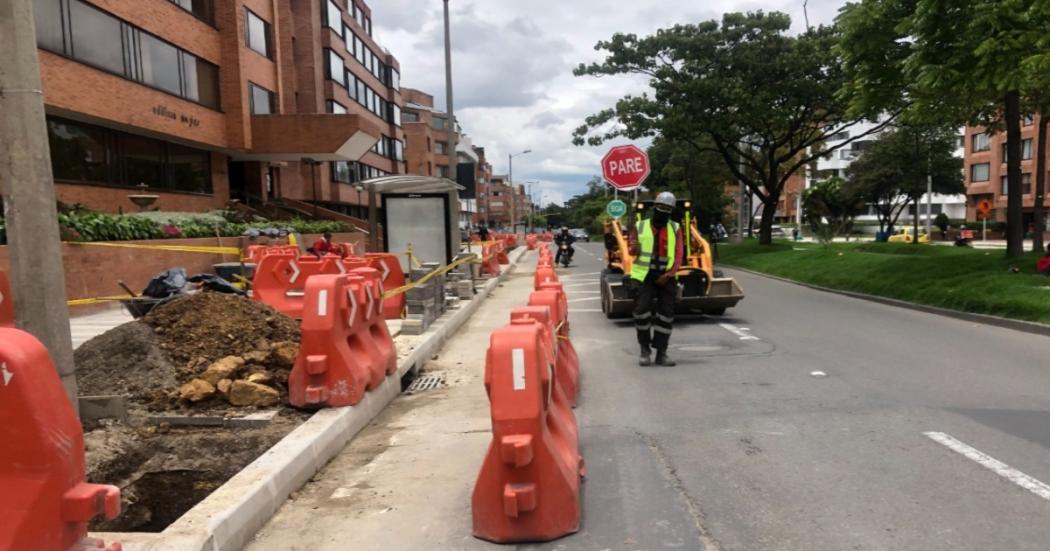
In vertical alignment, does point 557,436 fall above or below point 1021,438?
above

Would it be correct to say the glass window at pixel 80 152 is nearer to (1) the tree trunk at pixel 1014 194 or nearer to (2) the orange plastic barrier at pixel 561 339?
(2) the orange plastic barrier at pixel 561 339

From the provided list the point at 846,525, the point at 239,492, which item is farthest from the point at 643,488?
the point at 239,492

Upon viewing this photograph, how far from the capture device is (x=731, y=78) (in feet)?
86.8

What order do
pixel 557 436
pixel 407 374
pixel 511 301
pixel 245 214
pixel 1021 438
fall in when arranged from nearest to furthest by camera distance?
1. pixel 557 436
2. pixel 1021 438
3. pixel 407 374
4. pixel 511 301
5. pixel 245 214

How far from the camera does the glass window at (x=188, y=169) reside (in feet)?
75.5

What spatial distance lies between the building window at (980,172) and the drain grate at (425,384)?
66.7 meters

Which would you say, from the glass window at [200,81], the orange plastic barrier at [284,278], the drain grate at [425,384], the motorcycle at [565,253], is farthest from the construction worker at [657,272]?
the motorcycle at [565,253]

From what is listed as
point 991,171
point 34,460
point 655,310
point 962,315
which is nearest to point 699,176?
point 962,315

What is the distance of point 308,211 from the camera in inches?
1303

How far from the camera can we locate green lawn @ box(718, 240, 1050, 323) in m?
11.7

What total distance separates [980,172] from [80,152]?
222ft

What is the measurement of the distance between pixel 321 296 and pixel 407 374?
2.50 metres

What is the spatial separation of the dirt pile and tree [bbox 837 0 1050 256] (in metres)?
10.2

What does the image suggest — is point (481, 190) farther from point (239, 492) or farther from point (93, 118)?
point (239, 492)
